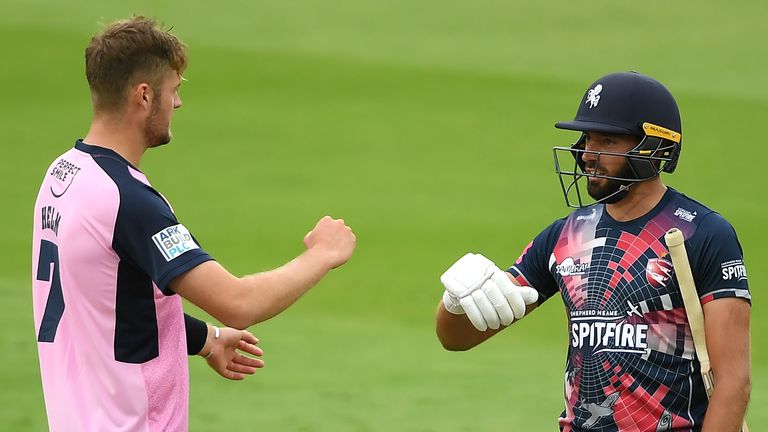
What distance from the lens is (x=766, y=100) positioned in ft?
50.7

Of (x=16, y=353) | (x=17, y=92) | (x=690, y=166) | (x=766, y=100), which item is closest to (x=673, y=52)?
(x=766, y=100)

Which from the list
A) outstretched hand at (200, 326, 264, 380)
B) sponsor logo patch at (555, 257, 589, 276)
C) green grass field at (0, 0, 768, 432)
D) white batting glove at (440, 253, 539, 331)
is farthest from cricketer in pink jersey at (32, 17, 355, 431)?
green grass field at (0, 0, 768, 432)

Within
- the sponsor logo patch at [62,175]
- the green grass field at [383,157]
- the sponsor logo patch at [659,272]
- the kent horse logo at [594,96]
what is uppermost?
the kent horse logo at [594,96]

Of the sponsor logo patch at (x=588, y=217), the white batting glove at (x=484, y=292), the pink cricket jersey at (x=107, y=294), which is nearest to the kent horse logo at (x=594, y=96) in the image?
the sponsor logo patch at (x=588, y=217)

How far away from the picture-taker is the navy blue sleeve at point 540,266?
4332 millimetres

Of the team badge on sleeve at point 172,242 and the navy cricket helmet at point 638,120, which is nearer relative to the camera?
the team badge on sleeve at point 172,242

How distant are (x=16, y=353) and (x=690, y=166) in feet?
24.6

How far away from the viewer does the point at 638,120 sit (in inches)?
161

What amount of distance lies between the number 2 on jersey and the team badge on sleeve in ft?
1.17

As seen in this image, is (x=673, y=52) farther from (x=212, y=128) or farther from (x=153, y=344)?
(x=153, y=344)

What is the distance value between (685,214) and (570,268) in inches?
16.8

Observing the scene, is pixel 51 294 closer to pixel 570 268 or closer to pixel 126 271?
pixel 126 271

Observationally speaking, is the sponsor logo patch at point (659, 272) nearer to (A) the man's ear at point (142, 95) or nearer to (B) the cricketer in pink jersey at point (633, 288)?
(B) the cricketer in pink jersey at point (633, 288)

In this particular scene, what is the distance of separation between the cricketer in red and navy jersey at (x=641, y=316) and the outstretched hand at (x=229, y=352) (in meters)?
1.16
